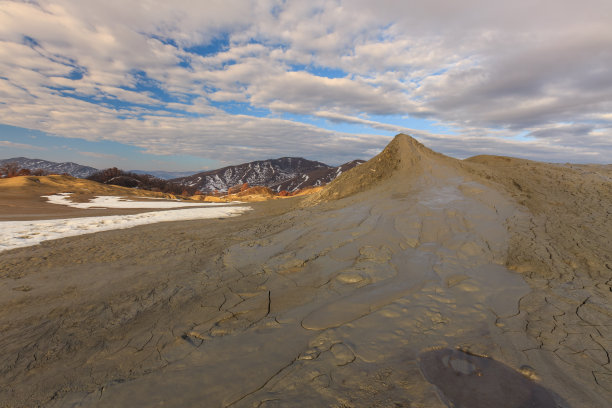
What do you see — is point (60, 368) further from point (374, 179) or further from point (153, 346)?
point (374, 179)

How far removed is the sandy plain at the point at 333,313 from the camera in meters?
2.22

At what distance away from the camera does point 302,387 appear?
7.16ft

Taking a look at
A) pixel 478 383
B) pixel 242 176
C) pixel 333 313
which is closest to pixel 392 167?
pixel 333 313

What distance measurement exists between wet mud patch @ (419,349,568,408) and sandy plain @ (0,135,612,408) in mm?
17

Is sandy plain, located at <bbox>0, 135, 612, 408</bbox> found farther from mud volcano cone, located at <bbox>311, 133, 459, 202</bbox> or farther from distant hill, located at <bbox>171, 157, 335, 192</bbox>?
distant hill, located at <bbox>171, 157, 335, 192</bbox>

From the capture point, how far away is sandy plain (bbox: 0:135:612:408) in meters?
2.22

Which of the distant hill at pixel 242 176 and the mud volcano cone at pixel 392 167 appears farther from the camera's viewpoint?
the distant hill at pixel 242 176

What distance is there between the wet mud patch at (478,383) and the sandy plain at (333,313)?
0.02 m

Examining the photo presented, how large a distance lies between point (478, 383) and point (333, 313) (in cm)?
167

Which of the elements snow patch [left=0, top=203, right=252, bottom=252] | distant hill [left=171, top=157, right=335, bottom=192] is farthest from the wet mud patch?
distant hill [left=171, top=157, right=335, bottom=192]

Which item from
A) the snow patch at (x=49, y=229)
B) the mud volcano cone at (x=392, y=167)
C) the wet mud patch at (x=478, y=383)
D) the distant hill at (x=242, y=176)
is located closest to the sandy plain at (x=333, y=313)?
the wet mud patch at (x=478, y=383)

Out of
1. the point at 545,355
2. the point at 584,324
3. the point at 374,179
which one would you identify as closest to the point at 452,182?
the point at 374,179

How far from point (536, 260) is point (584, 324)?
1967 millimetres

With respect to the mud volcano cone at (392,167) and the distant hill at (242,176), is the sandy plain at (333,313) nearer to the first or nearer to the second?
the mud volcano cone at (392,167)
